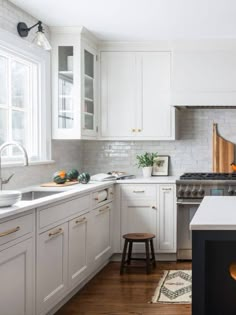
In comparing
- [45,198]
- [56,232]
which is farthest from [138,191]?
[45,198]

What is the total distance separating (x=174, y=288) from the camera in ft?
14.7

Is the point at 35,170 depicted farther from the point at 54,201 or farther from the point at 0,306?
the point at 0,306

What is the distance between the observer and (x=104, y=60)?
5918mm

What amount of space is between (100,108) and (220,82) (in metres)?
1.37

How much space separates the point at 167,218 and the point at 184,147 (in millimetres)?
1018

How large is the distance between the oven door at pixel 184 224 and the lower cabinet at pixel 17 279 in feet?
8.32

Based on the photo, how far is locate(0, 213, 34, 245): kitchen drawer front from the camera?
2.79m

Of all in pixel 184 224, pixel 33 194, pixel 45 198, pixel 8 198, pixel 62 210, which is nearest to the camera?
pixel 8 198

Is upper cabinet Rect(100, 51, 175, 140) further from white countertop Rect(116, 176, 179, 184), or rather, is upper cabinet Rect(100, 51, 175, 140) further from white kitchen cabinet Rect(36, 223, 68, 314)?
white kitchen cabinet Rect(36, 223, 68, 314)

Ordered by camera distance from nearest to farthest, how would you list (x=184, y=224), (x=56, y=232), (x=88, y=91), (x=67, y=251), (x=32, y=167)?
(x=56, y=232), (x=67, y=251), (x=32, y=167), (x=184, y=224), (x=88, y=91)

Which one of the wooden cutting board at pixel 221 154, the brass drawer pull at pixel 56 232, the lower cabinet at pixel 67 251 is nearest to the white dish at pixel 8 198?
A: the lower cabinet at pixel 67 251

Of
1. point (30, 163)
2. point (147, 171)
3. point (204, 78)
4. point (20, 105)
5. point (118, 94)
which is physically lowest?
point (147, 171)

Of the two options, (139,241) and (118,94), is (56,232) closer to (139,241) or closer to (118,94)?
(139,241)

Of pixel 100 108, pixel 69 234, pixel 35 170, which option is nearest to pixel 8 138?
pixel 35 170
